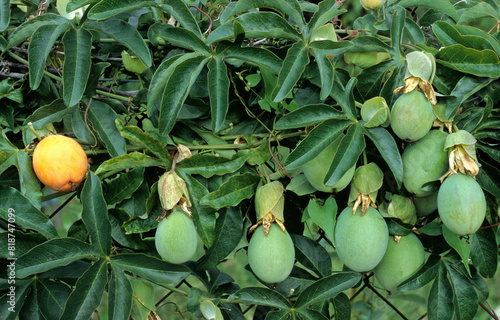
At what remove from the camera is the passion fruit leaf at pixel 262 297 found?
987 millimetres

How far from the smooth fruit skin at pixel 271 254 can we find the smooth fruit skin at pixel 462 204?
30 centimetres

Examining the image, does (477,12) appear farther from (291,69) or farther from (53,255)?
(53,255)

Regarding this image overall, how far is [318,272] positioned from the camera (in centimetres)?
105

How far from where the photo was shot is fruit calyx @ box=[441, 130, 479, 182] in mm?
872

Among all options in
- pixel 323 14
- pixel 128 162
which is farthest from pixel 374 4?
pixel 128 162

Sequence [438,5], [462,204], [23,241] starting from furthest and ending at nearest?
[438,5], [23,241], [462,204]

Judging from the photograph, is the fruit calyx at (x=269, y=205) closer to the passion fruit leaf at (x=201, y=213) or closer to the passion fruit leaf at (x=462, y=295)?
the passion fruit leaf at (x=201, y=213)

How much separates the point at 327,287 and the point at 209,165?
13.8 inches

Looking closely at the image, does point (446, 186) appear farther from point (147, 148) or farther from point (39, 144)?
point (39, 144)

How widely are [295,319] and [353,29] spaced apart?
645 mm

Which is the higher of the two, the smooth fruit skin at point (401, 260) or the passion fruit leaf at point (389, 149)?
the passion fruit leaf at point (389, 149)

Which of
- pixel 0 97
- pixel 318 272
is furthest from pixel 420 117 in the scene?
pixel 0 97

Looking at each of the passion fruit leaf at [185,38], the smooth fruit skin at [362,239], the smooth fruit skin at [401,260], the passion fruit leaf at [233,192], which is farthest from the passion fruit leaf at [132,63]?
the smooth fruit skin at [401,260]

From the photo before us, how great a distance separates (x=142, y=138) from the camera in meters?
0.93
